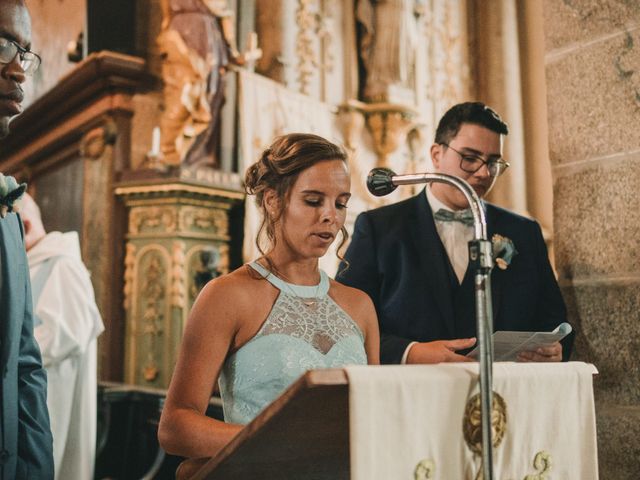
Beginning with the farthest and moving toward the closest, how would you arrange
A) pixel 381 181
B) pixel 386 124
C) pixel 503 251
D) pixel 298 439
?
pixel 386 124
pixel 503 251
pixel 381 181
pixel 298 439

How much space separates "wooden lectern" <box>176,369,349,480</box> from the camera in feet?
3.79

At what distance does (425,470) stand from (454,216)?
4.62 ft

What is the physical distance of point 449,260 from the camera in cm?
259

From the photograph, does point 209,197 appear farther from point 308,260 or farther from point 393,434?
point 393,434

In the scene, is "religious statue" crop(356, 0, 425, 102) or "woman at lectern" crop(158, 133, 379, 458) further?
"religious statue" crop(356, 0, 425, 102)

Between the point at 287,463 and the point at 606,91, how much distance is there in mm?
1780

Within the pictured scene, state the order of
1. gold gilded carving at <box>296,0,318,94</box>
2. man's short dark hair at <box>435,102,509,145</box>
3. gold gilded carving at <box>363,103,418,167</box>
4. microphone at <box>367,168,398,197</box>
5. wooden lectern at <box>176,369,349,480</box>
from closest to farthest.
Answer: wooden lectern at <box>176,369,349,480</box>
microphone at <box>367,168,398,197</box>
man's short dark hair at <box>435,102,509,145</box>
gold gilded carving at <box>296,0,318,94</box>
gold gilded carving at <box>363,103,418,167</box>

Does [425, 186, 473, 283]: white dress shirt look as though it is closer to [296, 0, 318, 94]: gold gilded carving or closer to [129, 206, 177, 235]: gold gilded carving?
[129, 206, 177, 235]: gold gilded carving

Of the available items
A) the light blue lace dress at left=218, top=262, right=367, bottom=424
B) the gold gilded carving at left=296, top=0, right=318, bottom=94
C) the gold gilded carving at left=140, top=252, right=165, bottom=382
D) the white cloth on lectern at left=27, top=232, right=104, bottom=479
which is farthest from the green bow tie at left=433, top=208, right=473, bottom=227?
the gold gilded carving at left=296, top=0, right=318, bottom=94

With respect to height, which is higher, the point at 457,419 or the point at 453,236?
the point at 453,236

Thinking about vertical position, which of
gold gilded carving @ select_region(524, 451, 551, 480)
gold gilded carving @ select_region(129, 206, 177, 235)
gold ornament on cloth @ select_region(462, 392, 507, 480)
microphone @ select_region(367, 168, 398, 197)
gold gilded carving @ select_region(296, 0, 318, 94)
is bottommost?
gold gilded carving @ select_region(524, 451, 551, 480)

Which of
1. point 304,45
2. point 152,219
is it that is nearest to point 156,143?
point 152,219

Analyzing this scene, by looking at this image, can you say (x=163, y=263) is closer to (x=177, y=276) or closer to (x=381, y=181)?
(x=177, y=276)

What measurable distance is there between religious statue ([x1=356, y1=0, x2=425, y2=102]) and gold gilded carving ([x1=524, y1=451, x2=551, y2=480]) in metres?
6.03
